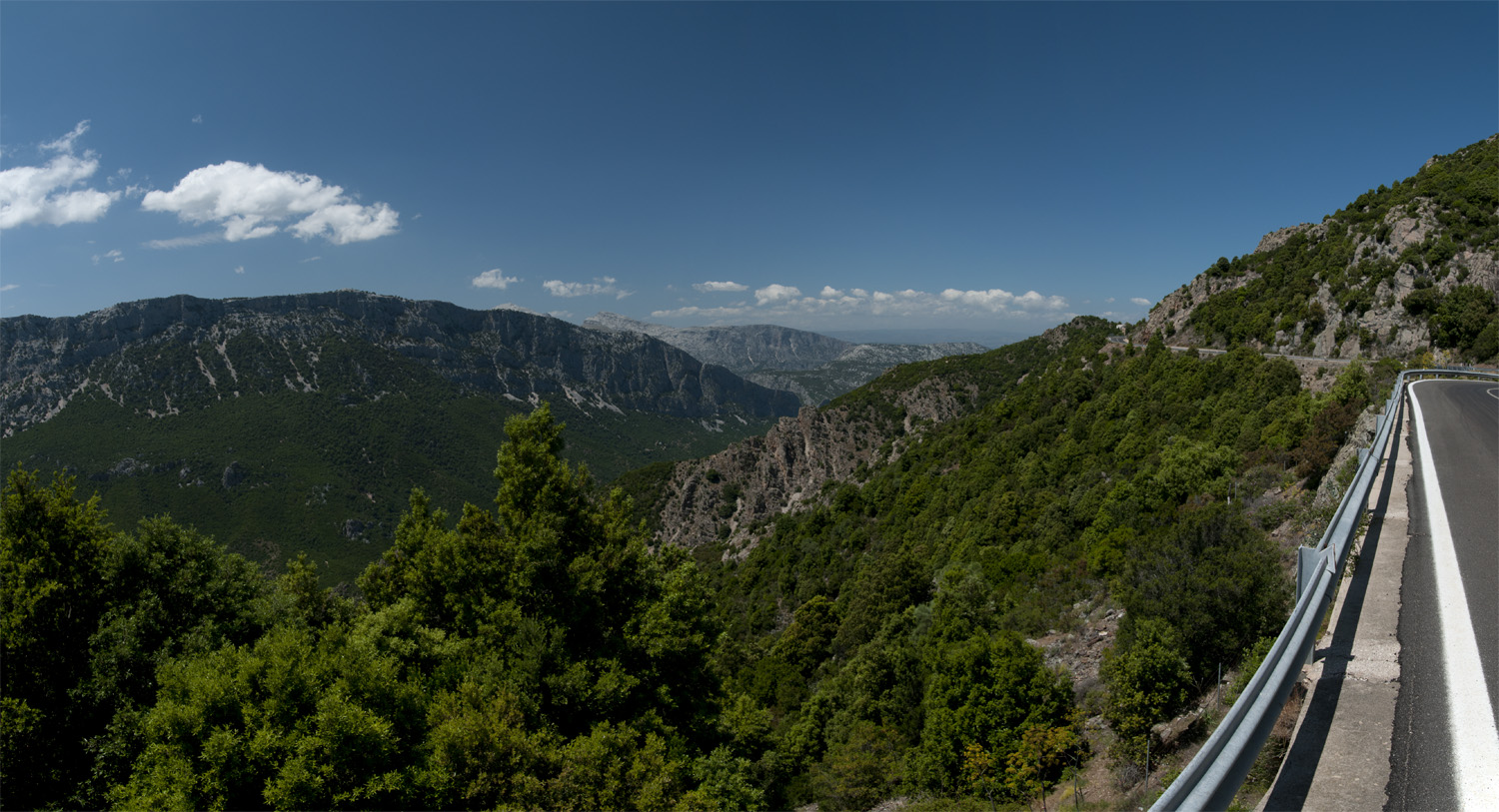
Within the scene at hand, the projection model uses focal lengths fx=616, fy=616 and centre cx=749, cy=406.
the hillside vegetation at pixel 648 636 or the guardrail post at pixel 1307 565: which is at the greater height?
the guardrail post at pixel 1307 565

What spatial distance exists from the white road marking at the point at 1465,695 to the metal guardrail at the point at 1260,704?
0.93 metres

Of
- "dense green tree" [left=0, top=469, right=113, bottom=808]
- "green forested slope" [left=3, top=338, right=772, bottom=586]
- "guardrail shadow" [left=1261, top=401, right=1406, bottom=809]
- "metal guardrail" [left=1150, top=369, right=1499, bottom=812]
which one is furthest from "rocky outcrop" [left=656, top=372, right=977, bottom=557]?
"metal guardrail" [left=1150, top=369, right=1499, bottom=812]

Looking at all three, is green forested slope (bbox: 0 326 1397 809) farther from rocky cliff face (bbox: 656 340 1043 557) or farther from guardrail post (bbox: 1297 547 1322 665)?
rocky cliff face (bbox: 656 340 1043 557)

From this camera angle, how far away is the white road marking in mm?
4160

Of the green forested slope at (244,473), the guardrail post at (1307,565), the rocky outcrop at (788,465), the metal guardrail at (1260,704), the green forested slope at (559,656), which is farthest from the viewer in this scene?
the green forested slope at (244,473)

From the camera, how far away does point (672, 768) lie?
1466 centimetres

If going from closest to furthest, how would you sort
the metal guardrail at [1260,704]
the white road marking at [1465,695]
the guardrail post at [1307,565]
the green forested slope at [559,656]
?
the metal guardrail at [1260,704] < the white road marking at [1465,695] < the guardrail post at [1307,565] < the green forested slope at [559,656]

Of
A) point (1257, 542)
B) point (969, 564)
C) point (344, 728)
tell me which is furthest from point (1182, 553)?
point (969, 564)

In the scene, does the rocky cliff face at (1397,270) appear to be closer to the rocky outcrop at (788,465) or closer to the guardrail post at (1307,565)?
the guardrail post at (1307,565)

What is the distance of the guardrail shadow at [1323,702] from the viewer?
4.29m

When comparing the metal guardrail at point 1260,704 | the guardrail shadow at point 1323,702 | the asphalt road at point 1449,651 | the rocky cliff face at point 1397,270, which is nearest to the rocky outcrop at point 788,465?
the rocky cliff face at point 1397,270

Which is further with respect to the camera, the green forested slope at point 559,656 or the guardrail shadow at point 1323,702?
the green forested slope at point 559,656

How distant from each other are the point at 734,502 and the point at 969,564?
75.4 meters

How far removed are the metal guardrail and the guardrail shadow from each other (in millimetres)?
300
